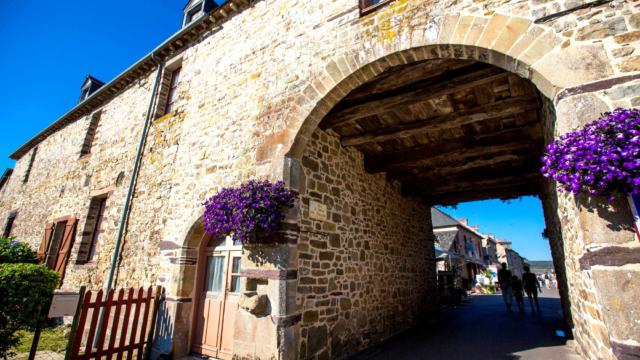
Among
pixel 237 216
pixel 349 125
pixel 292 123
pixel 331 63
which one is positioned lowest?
pixel 237 216

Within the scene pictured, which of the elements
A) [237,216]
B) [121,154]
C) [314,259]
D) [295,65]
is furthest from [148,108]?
[314,259]

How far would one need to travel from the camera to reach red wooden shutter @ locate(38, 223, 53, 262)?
8820mm

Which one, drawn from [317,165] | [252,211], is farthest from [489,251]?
[252,211]

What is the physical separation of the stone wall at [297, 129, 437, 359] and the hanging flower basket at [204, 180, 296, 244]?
56 cm

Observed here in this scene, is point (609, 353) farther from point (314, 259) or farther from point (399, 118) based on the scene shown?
point (399, 118)

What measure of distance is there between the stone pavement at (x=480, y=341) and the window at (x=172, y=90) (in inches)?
283

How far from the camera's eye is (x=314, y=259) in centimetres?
450

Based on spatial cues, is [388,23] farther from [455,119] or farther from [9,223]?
[9,223]

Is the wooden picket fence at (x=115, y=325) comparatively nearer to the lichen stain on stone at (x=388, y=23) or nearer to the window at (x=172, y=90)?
the window at (x=172, y=90)

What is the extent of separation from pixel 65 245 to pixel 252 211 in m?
7.60

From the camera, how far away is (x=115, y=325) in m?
4.39

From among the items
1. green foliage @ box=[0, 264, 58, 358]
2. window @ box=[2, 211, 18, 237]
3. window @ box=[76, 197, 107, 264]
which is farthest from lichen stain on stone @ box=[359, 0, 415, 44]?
window @ box=[2, 211, 18, 237]

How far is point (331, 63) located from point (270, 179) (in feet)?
6.35

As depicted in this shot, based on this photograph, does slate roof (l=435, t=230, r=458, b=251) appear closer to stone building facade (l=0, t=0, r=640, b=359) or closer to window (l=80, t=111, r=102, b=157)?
stone building facade (l=0, t=0, r=640, b=359)
